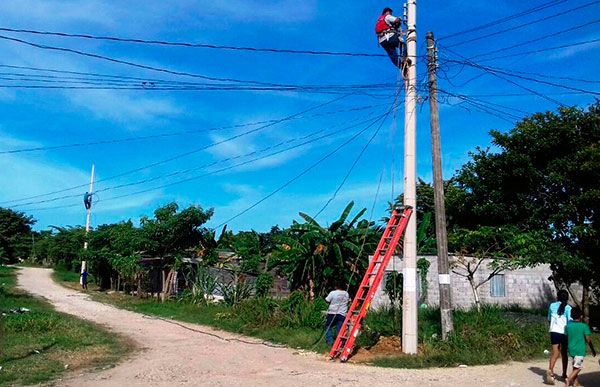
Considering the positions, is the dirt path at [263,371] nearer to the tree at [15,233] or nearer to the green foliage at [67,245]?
the green foliage at [67,245]

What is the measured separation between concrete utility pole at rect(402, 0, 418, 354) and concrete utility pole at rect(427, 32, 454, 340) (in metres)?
0.67

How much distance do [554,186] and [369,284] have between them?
27.1ft

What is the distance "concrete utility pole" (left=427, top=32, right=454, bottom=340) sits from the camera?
12.6 meters

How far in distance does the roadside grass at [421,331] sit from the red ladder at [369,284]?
68 centimetres

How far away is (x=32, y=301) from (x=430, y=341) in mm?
20779

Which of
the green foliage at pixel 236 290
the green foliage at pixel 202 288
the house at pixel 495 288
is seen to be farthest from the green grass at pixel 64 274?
the house at pixel 495 288

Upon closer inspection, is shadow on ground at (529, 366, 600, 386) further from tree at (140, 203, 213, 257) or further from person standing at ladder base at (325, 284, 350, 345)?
tree at (140, 203, 213, 257)

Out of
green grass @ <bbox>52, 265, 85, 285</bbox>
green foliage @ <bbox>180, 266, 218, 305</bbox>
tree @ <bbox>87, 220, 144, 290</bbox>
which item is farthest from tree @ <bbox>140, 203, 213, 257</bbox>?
green grass @ <bbox>52, 265, 85, 285</bbox>

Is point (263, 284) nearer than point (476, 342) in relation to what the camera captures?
No

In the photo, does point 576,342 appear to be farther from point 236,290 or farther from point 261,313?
point 236,290

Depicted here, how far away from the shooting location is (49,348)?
12.6 m

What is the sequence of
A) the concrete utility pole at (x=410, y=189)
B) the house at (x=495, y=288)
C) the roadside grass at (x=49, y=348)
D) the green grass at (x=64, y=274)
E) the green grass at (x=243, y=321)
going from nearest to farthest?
1. the roadside grass at (x=49, y=348)
2. the concrete utility pole at (x=410, y=189)
3. the green grass at (x=243, y=321)
4. the house at (x=495, y=288)
5. the green grass at (x=64, y=274)

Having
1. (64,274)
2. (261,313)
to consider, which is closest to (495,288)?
(261,313)

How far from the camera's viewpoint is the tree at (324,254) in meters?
19.4
